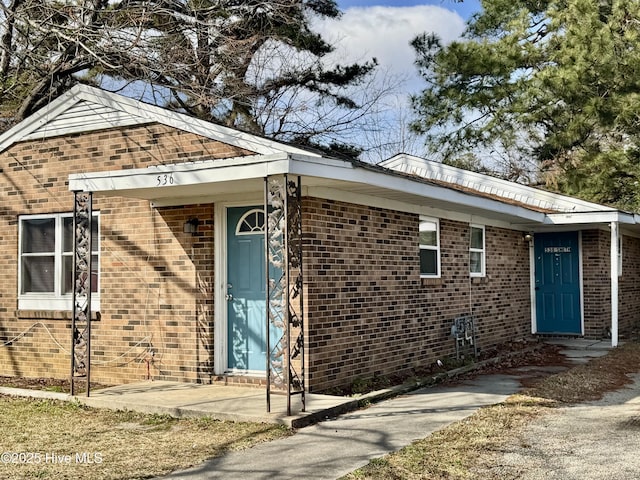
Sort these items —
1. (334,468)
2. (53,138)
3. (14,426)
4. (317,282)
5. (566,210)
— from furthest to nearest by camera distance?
(566,210) < (53,138) < (317,282) < (14,426) < (334,468)

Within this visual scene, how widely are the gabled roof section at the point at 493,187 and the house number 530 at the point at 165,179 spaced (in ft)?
27.8

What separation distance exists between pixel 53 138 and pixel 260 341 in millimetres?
4561

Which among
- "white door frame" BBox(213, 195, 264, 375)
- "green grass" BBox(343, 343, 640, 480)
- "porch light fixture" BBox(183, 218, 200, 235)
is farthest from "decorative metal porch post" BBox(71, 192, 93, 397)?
"green grass" BBox(343, 343, 640, 480)

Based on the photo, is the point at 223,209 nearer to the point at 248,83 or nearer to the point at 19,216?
the point at 19,216

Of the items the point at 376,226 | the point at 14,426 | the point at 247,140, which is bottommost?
the point at 14,426

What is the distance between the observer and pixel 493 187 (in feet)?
53.8

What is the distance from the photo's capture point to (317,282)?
28.7 ft

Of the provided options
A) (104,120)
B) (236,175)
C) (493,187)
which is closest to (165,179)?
(236,175)

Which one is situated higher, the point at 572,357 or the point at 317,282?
the point at 317,282

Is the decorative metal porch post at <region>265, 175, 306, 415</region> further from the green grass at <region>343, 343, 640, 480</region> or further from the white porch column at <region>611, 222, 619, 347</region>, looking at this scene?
the white porch column at <region>611, 222, 619, 347</region>

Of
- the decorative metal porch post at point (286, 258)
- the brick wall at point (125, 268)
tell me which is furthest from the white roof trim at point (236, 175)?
the brick wall at point (125, 268)

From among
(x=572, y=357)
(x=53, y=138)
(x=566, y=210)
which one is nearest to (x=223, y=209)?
(x=53, y=138)

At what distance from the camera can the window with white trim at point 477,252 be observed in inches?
514

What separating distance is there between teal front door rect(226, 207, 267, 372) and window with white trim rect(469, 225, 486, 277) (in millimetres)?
4982
